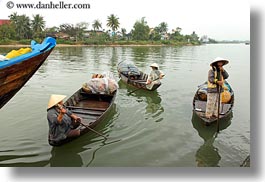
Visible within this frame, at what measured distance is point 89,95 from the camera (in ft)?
18.6

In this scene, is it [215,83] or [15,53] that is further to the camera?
[215,83]

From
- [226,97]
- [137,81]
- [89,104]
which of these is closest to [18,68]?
[89,104]

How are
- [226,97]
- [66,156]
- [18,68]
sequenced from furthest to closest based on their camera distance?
1. [226,97]
2. [66,156]
3. [18,68]

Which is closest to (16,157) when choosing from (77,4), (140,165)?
(140,165)

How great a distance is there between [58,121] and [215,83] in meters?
2.51

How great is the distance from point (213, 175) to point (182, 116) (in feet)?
7.25

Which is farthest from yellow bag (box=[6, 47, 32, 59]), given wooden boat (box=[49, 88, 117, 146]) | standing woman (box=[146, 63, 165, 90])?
standing woman (box=[146, 63, 165, 90])

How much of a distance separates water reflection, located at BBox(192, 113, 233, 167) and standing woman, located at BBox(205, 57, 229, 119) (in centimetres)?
28

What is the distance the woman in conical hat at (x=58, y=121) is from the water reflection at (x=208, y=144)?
1833 mm

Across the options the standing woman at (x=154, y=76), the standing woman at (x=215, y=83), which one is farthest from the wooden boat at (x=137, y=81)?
the standing woman at (x=215, y=83)

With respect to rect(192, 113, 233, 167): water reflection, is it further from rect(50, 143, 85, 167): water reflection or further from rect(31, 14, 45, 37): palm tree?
rect(31, 14, 45, 37): palm tree

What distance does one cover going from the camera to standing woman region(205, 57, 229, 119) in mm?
4172

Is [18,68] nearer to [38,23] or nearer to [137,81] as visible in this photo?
[137,81]

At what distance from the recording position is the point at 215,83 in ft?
13.9
